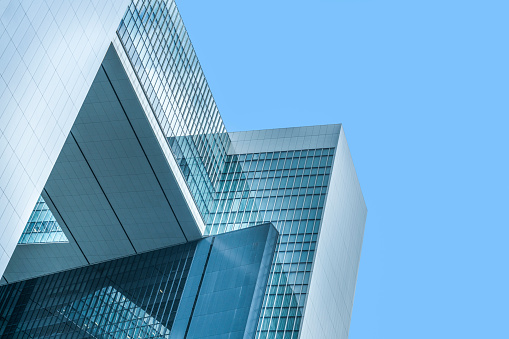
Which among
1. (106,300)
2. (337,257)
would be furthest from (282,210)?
(106,300)

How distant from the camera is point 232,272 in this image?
6681 centimetres

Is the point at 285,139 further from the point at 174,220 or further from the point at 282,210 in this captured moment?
the point at 174,220

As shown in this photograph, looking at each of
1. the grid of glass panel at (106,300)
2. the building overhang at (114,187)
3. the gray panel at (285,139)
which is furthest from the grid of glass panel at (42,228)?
the gray panel at (285,139)

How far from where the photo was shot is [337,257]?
73.6 metres

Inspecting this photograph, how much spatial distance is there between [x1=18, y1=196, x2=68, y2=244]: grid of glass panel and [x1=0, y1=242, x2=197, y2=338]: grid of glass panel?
3.54m

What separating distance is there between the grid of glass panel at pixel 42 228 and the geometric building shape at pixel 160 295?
3565mm

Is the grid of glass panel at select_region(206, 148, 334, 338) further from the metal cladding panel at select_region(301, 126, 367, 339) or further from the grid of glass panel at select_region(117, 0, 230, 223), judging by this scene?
→ the grid of glass panel at select_region(117, 0, 230, 223)

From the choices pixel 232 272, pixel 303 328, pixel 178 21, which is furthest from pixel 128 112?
pixel 303 328

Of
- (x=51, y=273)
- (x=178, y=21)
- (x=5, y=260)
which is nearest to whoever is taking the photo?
(x=5, y=260)

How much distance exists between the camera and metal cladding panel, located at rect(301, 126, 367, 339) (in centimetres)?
6744

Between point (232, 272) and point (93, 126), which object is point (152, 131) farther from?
point (232, 272)

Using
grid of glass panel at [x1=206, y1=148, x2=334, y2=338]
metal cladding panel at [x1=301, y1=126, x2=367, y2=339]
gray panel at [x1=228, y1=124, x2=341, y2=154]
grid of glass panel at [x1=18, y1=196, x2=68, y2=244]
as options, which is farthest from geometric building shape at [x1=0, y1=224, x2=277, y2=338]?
gray panel at [x1=228, y1=124, x2=341, y2=154]

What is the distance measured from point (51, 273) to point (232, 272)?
1983 cm

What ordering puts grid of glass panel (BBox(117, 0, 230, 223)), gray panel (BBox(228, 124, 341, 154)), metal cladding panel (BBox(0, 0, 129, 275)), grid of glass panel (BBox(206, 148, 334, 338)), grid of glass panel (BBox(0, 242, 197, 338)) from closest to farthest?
metal cladding panel (BBox(0, 0, 129, 275)) < grid of glass panel (BBox(117, 0, 230, 223)) < grid of glass panel (BBox(206, 148, 334, 338)) < grid of glass panel (BBox(0, 242, 197, 338)) < gray panel (BBox(228, 124, 341, 154))
